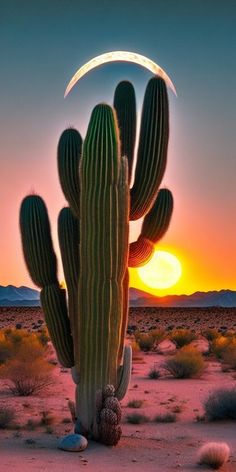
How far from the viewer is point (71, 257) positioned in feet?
37.4

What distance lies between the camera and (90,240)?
10.4 metres

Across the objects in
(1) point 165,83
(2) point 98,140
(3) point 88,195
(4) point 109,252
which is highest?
(1) point 165,83

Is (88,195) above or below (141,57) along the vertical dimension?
below

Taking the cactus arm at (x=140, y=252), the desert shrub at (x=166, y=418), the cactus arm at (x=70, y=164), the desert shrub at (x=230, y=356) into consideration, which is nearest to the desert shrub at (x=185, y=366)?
the desert shrub at (x=230, y=356)

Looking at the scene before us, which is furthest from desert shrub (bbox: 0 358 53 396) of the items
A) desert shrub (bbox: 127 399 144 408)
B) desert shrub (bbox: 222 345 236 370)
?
desert shrub (bbox: 222 345 236 370)

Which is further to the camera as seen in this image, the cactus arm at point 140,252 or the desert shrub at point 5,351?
the desert shrub at point 5,351

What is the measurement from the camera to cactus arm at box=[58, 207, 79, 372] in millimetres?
11352

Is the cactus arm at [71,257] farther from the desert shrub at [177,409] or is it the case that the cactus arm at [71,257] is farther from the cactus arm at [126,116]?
the desert shrub at [177,409]

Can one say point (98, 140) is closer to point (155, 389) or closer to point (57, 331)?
point (57, 331)

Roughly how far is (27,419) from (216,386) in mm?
6668

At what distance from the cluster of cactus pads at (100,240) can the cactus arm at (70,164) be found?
17mm

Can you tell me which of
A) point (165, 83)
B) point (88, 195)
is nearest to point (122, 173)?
point (88, 195)

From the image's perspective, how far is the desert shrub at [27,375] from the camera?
16.8m

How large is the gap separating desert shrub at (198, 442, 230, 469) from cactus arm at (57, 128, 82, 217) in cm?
421
